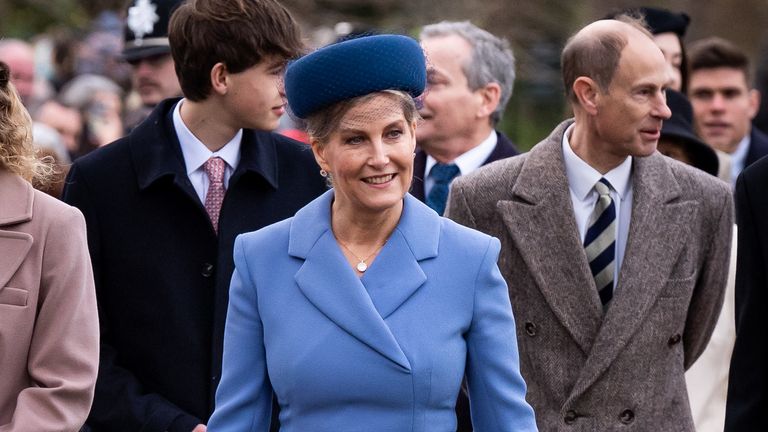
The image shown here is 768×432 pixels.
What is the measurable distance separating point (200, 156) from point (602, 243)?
1.44 m

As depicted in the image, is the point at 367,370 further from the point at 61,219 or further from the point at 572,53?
the point at 572,53

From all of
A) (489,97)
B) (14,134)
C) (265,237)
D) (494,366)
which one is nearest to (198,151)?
(14,134)

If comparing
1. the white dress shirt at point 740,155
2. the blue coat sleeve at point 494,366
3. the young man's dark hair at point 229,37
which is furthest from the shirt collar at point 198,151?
the white dress shirt at point 740,155

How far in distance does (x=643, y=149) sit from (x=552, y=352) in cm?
78

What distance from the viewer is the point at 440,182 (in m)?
7.78

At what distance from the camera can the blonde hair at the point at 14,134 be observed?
17.5 ft

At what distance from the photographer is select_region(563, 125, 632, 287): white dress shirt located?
6410mm

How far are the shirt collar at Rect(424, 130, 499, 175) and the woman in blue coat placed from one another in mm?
2648

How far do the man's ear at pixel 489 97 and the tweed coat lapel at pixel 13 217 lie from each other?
9.90 ft

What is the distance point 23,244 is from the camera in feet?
17.4

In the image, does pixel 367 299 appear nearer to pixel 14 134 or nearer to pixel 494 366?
pixel 494 366

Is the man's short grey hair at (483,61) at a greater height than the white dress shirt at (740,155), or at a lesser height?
greater

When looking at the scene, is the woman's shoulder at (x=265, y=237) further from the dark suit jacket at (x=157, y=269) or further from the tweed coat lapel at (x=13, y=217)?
the dark suit jacket at (x=157, y=269)

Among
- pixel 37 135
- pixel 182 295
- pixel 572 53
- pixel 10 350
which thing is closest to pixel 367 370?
pixel 10 350
